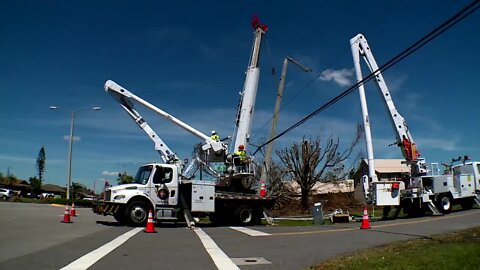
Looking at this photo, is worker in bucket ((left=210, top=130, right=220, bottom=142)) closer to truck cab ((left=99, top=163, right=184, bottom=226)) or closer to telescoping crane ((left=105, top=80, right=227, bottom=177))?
telescoping crane ((left=105, top=80, right=227, bottom=177))

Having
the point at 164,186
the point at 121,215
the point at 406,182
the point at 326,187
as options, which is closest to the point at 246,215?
the point at 164,186

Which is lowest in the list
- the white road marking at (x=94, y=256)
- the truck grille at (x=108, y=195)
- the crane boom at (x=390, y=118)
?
the white road marking at (x=94, y=256)

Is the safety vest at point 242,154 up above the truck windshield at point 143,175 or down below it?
above

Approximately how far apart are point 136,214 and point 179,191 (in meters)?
2.17

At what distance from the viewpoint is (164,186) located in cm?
1798

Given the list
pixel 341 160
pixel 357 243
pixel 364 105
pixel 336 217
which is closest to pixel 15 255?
pixel 357 243

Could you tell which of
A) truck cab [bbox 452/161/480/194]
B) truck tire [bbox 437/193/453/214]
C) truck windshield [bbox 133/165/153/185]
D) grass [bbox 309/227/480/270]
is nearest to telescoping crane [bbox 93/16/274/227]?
truck windshield [bbox 133/165/153/185]

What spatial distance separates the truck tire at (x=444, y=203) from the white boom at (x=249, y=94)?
10471mm

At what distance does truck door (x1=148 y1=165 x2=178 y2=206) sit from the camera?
58.5 feet

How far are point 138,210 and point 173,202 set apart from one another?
155 centimetres

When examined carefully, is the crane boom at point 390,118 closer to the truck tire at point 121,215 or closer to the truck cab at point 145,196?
the truck cab at point 145,196

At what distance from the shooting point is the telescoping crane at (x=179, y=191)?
1734 cm

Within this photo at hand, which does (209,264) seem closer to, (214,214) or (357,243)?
(357,243)

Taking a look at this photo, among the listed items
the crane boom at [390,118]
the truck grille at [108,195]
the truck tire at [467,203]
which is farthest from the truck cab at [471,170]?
the truck grille at [108,195]
